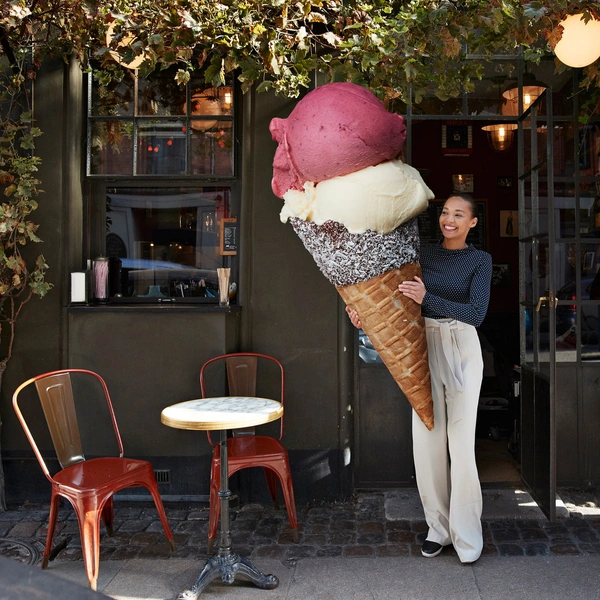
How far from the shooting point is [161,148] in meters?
4.93

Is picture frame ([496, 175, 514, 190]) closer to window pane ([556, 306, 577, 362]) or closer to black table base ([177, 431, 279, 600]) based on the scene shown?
window pane ([556, 306, 577, 362])

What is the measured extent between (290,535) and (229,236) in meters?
2.29

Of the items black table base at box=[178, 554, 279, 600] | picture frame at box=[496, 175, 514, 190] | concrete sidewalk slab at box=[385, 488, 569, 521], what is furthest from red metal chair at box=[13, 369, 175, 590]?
picture frame at box=[496, 175, 514, 190]

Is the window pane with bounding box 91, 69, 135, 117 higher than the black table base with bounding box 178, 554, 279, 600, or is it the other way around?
the window pane with bounding box 91, 69, 135, 117

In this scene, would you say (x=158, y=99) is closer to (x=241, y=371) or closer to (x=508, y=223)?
(x=241, y=371)

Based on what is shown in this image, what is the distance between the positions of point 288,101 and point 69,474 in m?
3.05

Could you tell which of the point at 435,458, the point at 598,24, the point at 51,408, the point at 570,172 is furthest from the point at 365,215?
the point at 570,172

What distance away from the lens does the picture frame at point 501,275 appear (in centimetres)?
791

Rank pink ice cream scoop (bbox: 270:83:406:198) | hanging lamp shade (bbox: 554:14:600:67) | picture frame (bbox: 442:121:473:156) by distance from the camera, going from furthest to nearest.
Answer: picture frame (bbox: 442:121:473:156)
hanging lamp shade (bbox: 554:14:600:67)
pink ice cream scoop (bbox: 270:83:406:198)

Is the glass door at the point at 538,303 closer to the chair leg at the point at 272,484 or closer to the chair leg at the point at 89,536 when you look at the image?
the chair leg at the point at 272,484

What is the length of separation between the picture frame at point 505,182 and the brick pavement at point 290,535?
15.6ft

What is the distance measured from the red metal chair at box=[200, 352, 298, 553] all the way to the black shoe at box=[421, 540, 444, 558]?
0.82m

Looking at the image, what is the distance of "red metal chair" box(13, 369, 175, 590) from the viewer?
135 inches

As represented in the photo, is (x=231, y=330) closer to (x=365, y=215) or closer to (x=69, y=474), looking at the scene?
(x=69, y=474)
